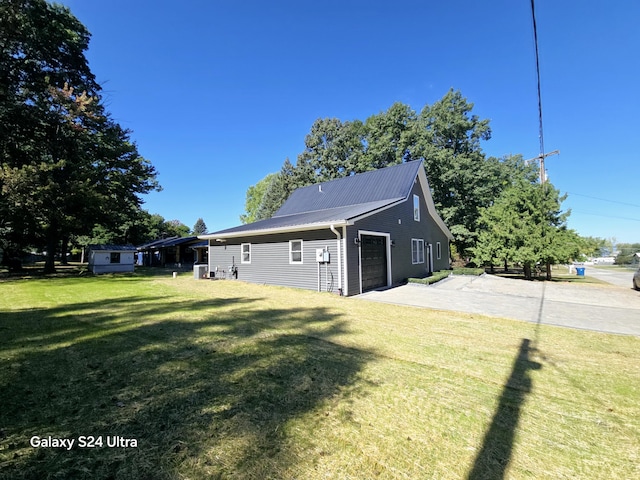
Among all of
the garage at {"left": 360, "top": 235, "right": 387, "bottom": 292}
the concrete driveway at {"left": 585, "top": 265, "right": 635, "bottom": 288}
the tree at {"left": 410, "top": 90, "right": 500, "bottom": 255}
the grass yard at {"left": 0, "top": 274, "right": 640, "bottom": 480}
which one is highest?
the tree at {"left": 410, "top": 90, "right": 500, "bottom": 255}

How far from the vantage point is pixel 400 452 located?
2.21m

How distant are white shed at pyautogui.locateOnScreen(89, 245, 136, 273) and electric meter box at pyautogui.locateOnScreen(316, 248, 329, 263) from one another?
2035 cm

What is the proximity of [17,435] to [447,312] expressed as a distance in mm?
8120

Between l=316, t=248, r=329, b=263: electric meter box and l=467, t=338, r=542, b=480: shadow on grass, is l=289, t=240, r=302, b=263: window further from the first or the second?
l=467, t=338, r=542, b=480: shadow on grass

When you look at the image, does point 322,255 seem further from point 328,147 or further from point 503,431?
point 328,147

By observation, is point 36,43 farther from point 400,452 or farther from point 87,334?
point 400,452

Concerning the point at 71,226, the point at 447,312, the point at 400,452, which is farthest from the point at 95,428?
the point at 71,226

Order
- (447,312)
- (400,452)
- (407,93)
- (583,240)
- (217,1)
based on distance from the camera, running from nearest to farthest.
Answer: (400,452)
(447,312)
(217,1)
(583,240)
(407,93)

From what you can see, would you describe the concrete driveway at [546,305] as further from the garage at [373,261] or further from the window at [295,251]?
the window at [295,251]

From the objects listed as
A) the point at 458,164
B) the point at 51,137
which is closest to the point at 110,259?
the point at 51,137

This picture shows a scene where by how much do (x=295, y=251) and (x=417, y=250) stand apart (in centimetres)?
830

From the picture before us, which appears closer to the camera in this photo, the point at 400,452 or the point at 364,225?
the point at 400,452

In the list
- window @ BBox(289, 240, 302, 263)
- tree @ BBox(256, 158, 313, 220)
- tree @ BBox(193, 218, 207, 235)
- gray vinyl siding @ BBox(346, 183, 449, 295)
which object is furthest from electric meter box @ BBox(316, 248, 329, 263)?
tree @ BBox(193, 218, 207, 235)

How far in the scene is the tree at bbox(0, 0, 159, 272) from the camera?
53.3 feet
